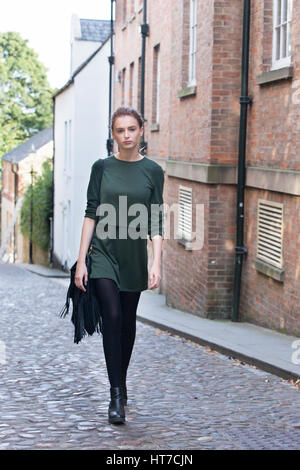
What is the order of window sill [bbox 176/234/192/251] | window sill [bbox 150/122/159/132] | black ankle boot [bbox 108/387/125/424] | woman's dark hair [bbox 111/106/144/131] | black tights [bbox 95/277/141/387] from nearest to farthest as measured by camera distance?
black ankle boot [bbox 108/387/125/424] → black tights [bbox 95/277/141/387] → woman's dark hair [bbox 111/106/144/131] → window sill [bbox 176/234/192/251] → window sill [bbox 150/122/159/132]

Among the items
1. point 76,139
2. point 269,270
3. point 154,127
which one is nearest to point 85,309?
point 269,270

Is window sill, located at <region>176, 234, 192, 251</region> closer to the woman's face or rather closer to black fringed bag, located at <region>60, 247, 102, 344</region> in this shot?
black fringed bag, located at <region>60, 247, 102, 344</region>

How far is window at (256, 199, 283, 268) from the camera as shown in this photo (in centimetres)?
1096

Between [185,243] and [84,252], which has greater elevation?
[84,252]

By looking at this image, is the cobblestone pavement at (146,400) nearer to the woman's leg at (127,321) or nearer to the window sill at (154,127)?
the woman's leg at (127,321)

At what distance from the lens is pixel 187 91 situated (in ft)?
46.7

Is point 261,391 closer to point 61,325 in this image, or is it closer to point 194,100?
point 61,325

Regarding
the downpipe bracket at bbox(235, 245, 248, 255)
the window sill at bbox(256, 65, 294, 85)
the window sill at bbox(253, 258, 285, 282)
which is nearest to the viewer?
the window sill at bbox(256, 65, 294, 85)

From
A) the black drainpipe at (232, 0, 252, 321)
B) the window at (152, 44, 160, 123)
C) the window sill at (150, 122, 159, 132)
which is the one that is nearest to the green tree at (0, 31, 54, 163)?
the window at (152, 44, 160, 123)

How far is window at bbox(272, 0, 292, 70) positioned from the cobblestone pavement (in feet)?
11.8

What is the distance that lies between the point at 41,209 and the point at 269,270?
33.3 metres

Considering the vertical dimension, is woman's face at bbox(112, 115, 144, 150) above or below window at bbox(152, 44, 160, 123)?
below

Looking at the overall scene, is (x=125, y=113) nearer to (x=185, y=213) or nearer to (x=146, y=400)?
(x=146, y=400)

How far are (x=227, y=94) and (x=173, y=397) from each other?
6.46 meters
